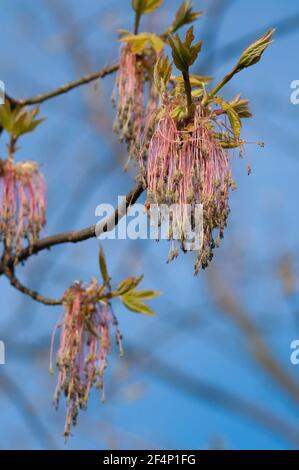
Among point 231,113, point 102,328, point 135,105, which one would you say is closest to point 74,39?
point 135,105

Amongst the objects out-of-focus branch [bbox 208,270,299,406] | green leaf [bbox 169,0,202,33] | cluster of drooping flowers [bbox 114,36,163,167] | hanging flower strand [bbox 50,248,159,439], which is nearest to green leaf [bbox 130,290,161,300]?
hanging flower strand [bbox 50,248,159,439]

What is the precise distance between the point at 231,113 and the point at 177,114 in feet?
0.44

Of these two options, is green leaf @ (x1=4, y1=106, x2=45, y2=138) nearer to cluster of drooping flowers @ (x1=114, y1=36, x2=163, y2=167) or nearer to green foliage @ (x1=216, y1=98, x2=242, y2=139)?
cluster of drooping flowers @ (x1=114, y1=36, x2=163, y2=167)

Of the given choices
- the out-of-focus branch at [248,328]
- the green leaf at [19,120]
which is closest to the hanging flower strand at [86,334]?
the green leaf at [19,120]

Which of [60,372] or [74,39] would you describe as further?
[74,39]

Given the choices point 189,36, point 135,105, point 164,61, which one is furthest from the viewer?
point 135,105

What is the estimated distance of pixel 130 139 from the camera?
247 centimetres

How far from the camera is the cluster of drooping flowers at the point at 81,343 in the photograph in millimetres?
2145

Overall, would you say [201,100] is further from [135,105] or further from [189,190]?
[135,105]

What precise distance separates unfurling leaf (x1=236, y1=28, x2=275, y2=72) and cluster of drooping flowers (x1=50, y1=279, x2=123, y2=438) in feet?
3.06

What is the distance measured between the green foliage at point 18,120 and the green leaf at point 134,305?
626 millimetres

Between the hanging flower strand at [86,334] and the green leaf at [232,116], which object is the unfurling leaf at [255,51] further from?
the hanging flower strand at [86,334]

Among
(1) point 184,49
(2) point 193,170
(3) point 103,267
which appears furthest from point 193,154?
(3) point 103,267

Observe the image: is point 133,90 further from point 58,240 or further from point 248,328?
point 248,328
